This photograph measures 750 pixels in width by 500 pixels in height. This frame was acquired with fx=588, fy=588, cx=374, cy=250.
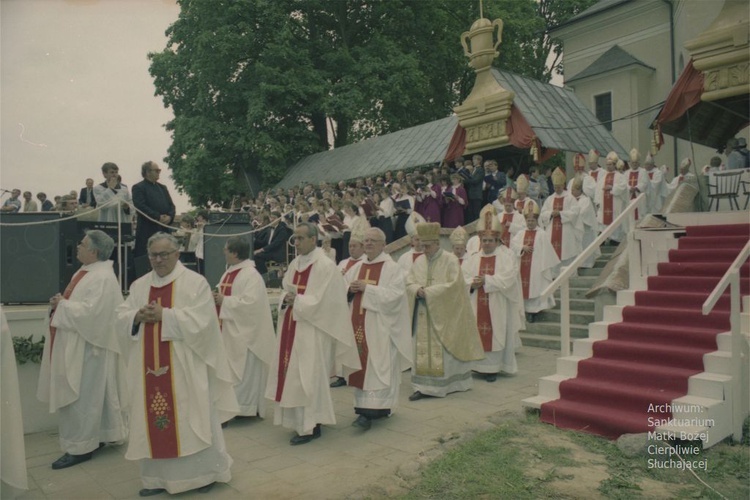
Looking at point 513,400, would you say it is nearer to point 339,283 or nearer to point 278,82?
point 339,283

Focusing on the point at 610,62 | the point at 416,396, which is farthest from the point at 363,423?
the point at 610,62

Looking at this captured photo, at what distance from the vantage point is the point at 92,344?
539cm

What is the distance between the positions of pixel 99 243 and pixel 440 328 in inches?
155

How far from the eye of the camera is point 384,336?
617 centimetres

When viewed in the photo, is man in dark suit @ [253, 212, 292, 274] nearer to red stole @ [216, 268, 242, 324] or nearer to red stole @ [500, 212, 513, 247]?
red stole @ [500, 212, 513, 247]

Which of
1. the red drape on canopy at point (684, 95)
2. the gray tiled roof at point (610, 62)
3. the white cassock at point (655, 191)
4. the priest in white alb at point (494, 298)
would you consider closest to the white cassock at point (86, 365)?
the priest in white alb at point (494, 298)

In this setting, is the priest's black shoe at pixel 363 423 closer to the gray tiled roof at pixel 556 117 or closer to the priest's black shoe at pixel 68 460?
the priest's black shoe at pixel 68 460

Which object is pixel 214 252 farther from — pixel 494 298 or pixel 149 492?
pixel 149 492

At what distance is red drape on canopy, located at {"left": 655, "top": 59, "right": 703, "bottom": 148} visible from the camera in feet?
38.1

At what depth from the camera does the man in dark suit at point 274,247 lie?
36.3ft

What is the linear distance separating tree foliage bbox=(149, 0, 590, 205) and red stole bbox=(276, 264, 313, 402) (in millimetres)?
19248

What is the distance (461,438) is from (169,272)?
2983 mm

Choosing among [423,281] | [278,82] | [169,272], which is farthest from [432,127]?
[169,272]

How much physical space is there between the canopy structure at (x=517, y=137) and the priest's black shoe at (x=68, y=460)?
11567 millimetres
